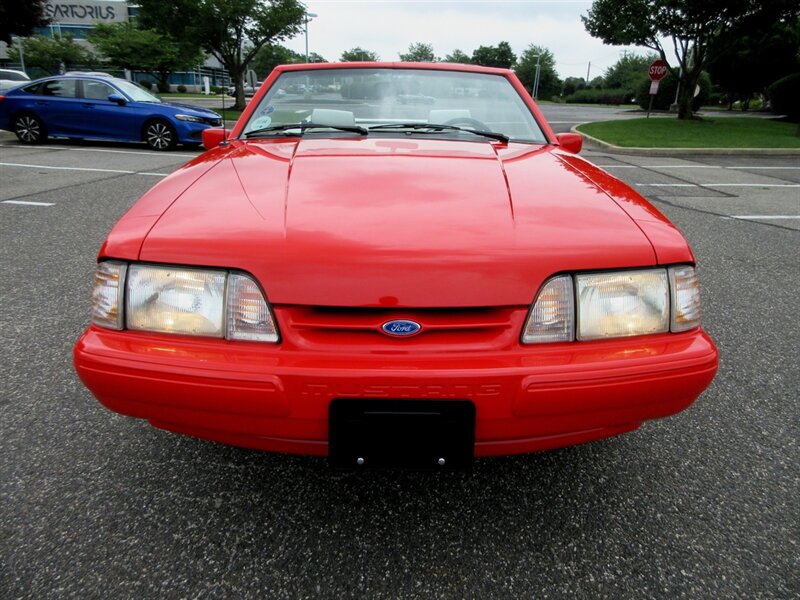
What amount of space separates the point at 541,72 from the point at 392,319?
73534 mm

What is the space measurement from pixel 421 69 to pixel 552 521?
211 centimetres

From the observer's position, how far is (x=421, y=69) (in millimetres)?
2695

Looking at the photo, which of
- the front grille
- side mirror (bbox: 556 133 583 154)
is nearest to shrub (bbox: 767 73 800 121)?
side mirror (bbox: 556 133 583 154)

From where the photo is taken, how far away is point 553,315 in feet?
4.43

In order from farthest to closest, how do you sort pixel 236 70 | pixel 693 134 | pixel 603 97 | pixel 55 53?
pixel 603 97, pixel 55 53, pixel 236 70, pixel 693 134

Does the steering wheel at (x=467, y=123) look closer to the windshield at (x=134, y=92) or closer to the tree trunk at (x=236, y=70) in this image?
the windshield at (x=134, y=92)

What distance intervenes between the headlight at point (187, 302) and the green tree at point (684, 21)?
745 inches

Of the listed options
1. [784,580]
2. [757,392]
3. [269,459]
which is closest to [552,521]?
[784,580]

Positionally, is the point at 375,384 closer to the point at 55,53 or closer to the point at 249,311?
the point at 249,311

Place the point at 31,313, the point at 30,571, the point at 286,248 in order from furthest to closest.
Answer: the point at 31,313
the point at 30,571
the point at 286,248

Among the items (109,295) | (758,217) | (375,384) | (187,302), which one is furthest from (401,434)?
(758,217)

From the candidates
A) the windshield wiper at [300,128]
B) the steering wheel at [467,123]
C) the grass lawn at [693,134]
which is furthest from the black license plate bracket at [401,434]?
the grass lawn at [693,134]

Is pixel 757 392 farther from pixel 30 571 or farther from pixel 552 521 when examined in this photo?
pixel 30 571

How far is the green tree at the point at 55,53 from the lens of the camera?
3447 cm
